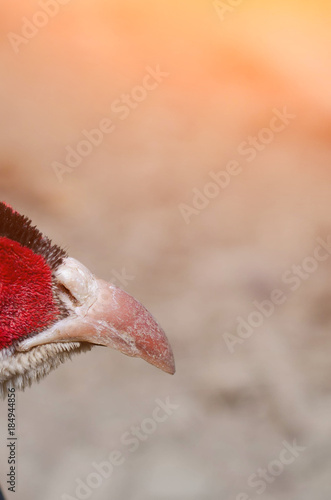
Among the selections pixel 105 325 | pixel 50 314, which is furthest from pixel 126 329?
pixel 50 314

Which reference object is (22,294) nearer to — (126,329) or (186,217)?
(126,329)

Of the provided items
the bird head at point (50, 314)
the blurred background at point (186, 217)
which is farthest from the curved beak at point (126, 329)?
the blurred background at point (186, 217)

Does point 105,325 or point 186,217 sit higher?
point 186,217

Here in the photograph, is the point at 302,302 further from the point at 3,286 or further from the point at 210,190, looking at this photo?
the point at 3,286

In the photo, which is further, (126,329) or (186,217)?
(186,217)

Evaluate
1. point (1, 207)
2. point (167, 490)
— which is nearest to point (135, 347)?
point (1, 207)

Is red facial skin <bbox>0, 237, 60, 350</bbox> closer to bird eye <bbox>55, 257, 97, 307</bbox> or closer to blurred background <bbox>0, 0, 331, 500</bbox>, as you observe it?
bird eye <bbox>55, 257, 97, 307</bbox>
